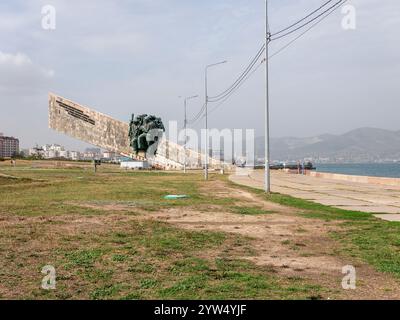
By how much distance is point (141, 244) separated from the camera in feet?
30.7

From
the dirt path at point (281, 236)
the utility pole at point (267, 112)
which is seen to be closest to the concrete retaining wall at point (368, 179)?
the utility pole at point (267, 112)

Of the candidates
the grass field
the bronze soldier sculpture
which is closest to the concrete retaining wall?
the grass field

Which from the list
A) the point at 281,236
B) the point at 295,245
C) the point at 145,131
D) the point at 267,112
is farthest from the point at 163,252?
the point at 145,131

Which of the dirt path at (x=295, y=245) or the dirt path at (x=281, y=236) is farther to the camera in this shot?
the dirt path at (x=281, y=236)

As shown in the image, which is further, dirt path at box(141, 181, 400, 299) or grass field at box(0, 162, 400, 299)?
dirt path at box(141, 181, 400, 299)

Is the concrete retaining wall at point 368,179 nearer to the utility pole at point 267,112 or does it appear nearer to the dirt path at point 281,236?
the utility pole at point 267,112

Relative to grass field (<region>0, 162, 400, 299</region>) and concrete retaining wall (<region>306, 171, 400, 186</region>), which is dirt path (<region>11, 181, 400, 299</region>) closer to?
grass field (<region>0, 162, 400, 299</region>)

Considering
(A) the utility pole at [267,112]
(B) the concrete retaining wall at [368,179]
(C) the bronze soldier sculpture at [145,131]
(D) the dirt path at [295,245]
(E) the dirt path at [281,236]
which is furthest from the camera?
(C) the bronze soldier sculpture at [145,131]

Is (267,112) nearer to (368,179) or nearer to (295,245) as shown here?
(295,245)

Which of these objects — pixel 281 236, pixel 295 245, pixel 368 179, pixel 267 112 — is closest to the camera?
pixel 295 245

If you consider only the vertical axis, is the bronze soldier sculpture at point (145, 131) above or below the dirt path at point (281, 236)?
above

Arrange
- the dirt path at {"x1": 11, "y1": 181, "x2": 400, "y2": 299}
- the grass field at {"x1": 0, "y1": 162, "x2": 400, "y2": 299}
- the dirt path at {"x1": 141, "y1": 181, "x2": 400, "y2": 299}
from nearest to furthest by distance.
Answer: the grass field at {"x1": 0, "y1": 162, "x2": 400, "y2": 299} → the dirt path at {"x1": 141, "y1": 181, "x2": 400, "y2": 299} → the dirt path at {"x1": 11, "y1": 181, "x2": 400, "y2": 299}
